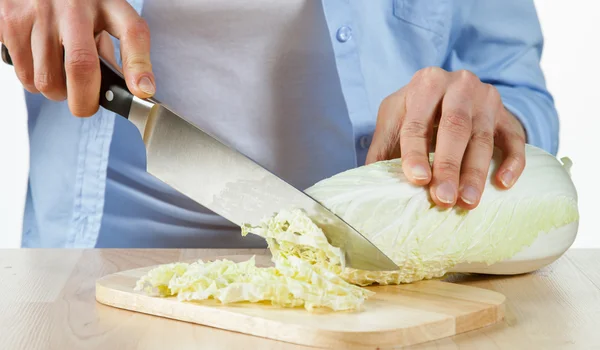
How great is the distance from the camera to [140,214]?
7.09 feet

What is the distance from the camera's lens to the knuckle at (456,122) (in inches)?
64.2

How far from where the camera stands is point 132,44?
1548mm

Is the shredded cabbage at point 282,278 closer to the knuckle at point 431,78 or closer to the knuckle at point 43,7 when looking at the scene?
the knuckle at point 431,78

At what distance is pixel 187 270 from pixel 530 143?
38.6 inches

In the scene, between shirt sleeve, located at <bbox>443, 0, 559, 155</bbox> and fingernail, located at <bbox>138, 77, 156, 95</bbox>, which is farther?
shirt sleeve, located at <bbox>443, 0, 559, 155</bbox>

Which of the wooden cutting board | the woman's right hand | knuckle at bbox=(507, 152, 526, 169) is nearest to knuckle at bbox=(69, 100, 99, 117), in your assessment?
the woman's right hand

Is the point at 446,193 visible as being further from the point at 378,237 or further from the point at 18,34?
the point at 18,34

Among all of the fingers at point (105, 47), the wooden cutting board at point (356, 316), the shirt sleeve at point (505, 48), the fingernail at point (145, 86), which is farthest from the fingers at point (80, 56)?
the shirt sleeve at point (505, 48)

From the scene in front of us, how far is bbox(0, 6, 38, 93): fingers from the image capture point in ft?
5.24

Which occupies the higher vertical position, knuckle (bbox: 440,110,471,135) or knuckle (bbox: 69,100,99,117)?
knuckle (bbox: 69,100,99,117)

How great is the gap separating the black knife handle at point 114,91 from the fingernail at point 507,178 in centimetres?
82

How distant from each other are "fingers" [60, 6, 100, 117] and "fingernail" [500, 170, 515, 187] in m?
0.88

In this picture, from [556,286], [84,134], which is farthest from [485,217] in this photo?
[84,134]

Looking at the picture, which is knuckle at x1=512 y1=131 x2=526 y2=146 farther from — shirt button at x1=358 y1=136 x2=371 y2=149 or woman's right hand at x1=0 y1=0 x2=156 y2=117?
woman's right hand at x1=0 y1=0 x2=156 y2=117
